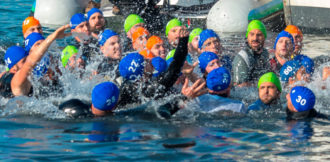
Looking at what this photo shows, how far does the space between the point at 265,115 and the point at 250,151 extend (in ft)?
4.94

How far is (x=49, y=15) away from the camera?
49.3ft

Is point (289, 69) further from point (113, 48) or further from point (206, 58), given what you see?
point (113, 48)

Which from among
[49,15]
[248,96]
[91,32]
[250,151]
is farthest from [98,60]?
[49,15]

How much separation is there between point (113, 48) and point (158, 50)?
73cm

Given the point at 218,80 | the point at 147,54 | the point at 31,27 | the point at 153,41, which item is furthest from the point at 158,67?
the point at 31,27

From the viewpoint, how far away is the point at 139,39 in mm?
9688

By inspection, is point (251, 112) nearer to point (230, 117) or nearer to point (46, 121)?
point (230, 117)

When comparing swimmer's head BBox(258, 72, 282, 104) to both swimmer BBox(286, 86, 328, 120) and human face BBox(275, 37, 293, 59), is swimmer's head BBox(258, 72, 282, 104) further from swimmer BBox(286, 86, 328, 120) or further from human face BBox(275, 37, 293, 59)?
human face BBox(275, 37, 293, 59)

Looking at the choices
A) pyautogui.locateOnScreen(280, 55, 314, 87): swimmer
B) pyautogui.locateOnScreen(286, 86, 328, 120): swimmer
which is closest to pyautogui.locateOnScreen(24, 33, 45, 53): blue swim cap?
pyautogui.locateOnScreen(280, 55, 314, 87): swimmer

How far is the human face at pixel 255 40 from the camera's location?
9141 mm

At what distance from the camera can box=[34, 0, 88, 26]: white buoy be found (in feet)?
49.4

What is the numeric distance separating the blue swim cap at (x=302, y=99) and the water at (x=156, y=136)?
0.23 meters

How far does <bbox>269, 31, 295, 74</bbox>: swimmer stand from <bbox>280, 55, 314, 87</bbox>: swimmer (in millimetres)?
332

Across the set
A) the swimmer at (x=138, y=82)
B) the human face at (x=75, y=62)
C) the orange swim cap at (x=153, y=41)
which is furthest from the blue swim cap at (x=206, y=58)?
the human face at (x=75, y=62)
